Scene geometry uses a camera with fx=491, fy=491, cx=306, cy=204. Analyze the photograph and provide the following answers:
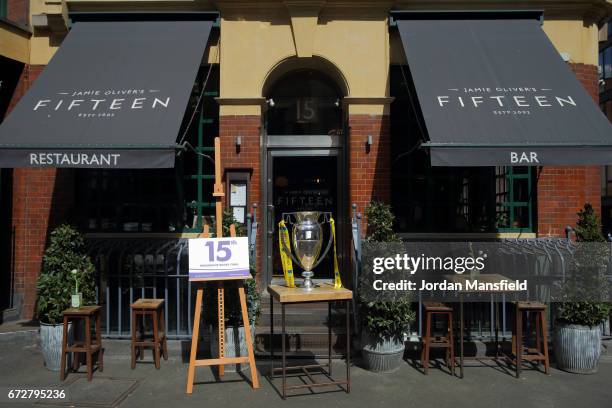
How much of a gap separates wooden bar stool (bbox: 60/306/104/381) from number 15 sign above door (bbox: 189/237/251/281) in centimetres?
147

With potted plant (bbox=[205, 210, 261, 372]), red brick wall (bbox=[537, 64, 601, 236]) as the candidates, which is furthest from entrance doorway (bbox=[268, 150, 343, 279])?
red brick wall (bbox=[537, 64, 601, 236])

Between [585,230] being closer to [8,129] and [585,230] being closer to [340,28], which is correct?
[340,28]

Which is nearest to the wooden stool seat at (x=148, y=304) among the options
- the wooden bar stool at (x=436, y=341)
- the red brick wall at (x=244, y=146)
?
the red brick wall at (x=244, y=146)

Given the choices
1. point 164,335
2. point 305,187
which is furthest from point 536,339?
point 164,335

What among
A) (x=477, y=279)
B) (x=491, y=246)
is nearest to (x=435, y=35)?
(x=491, y=246)

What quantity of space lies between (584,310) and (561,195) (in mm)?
2512

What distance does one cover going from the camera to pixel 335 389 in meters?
5.41

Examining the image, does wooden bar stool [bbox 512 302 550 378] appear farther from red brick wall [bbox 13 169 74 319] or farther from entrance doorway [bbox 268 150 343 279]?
red brick wall [bbox 13 169 74 319]

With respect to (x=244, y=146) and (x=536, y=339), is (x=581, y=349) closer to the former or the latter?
(x=536, y=339)

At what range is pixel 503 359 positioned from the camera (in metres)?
6.34

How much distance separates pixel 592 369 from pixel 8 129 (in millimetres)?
7808

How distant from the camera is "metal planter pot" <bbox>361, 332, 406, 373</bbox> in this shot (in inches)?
232

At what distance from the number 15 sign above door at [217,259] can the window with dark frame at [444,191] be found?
3321 mm

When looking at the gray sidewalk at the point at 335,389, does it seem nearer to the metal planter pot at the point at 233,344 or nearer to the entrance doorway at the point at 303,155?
the metal planter pot at the point at 233,344
